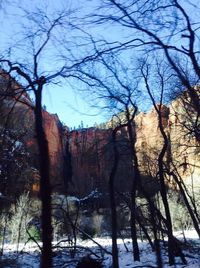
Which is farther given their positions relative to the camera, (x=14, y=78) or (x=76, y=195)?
(x=76, y=195)

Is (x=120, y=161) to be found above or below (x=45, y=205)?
above

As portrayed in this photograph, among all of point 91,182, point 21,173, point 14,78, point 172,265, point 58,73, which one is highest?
point 91,182

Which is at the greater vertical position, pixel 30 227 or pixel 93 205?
pixel 93 205

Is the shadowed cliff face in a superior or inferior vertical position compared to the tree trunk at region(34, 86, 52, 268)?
superior

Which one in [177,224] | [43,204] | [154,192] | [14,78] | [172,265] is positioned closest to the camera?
[43,204]

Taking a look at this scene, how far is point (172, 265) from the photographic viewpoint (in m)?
17.0

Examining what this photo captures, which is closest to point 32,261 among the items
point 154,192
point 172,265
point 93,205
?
point 172,265

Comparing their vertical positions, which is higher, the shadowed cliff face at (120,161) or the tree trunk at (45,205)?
the shadowed cliff face at (120,161)

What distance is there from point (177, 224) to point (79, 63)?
32.1 metres

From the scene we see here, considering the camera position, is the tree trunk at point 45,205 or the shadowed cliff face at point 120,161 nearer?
the tree trunk at point 45,205

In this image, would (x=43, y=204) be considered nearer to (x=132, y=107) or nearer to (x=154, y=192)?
(x=132, y=107)

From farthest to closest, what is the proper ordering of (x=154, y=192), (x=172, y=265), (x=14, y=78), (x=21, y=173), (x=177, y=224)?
(x=177, y=224) → (x=154, y=192) → (x=21, y=173) → (x=172, y=265) → (x=14, y=78)

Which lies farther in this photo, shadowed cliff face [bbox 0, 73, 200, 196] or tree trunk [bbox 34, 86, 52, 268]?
shadowed cliff face [bbox 0, 73, 200, 196]

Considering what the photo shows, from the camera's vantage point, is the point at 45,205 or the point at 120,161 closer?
the point at 45,205
